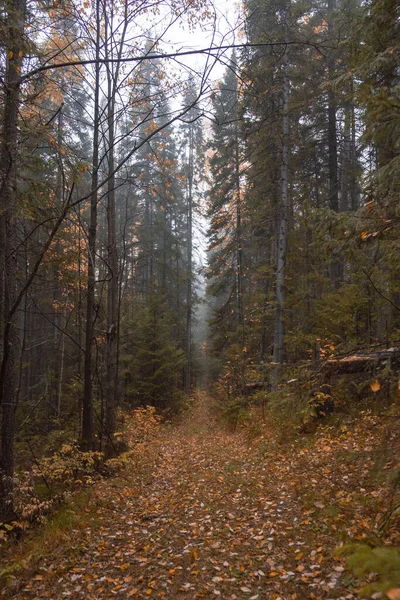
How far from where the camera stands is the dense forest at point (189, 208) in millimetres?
4617

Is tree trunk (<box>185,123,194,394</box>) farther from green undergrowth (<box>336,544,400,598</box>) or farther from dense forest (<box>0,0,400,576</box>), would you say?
green undergrowth (<box>336,544,400,598</box>)

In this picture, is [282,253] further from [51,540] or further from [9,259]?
[51,540]

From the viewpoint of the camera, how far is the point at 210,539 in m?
4.51

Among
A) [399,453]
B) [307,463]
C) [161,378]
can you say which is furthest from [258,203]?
[399,453]

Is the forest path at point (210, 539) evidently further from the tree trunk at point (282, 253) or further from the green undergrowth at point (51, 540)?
the tree trunk at point (282, 253)

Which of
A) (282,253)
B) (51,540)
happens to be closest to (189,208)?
(282,253)

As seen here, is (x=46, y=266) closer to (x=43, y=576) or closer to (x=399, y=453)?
(x=43, y=576)

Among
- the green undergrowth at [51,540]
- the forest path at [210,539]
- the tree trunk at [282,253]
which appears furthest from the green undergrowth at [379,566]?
the tree trunk at [282,253]

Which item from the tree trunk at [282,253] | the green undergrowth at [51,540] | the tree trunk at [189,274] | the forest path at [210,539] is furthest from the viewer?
the tree trunk at [189,274]

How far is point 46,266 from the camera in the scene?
8633mm

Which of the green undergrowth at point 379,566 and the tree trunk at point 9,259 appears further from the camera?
the tree trunk at point 9,259

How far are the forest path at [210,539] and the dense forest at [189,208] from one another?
1.51m

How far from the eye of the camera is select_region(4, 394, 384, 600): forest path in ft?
11.7

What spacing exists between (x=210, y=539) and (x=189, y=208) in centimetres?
2207
